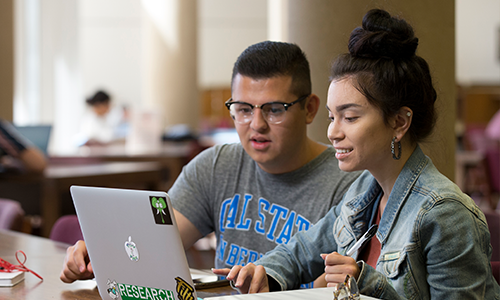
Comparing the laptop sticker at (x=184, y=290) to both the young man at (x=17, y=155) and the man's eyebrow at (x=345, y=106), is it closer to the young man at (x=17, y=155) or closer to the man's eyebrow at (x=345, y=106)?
the man's eyebrow at (x=345, y=106)

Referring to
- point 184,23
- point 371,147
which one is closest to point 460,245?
point 371,147

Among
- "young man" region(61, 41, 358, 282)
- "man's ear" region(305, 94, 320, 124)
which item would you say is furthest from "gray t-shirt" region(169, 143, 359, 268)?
"man's ear" region(305, 94, 320, 124)

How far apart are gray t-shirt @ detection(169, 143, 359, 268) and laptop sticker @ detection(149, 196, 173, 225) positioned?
26.4 inches

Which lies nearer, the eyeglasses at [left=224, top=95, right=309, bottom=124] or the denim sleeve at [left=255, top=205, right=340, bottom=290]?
the denim sleeve at [left=255, top=205, right=340, bottom=290]

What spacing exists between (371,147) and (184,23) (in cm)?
760

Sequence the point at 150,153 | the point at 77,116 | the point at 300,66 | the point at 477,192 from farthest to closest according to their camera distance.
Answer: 1. the point at 77,116
2. the point at 477,192
3. the point at 150,153
4. the point at 300,66

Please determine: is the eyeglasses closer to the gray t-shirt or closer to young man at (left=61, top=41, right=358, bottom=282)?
young man at (left=61, top=41, right=358, bottom=282)

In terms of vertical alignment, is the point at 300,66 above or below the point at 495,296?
above

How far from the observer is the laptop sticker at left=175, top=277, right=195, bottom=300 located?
3.07 ft

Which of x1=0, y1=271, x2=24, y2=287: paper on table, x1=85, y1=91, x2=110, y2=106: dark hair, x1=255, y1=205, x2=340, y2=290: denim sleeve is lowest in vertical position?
x1=85, y1=91, x2=110, y2=106: dark hair

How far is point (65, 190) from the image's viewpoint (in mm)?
3295

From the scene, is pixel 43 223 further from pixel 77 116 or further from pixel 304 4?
pixel 77 116

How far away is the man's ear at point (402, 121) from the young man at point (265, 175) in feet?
1.50

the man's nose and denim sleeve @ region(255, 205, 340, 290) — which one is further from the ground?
the man's nose
